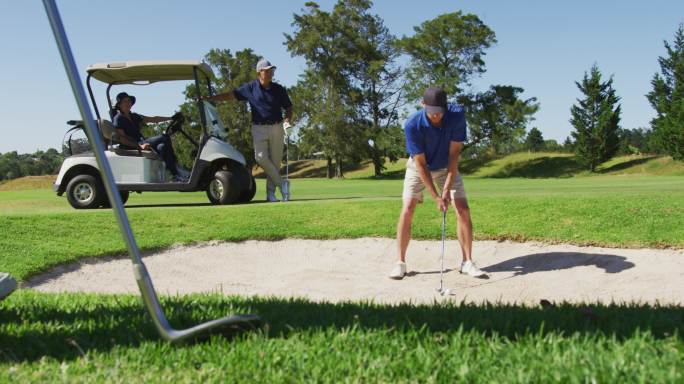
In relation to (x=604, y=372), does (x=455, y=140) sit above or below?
above

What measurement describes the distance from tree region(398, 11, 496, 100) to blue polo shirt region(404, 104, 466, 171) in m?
45.8

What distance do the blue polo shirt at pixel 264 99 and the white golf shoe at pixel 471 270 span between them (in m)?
5.28

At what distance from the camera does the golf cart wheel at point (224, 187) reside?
1116cm

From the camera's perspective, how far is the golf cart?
433 inches

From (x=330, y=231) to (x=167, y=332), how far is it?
5.81m

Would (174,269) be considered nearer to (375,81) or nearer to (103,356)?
(103,356)

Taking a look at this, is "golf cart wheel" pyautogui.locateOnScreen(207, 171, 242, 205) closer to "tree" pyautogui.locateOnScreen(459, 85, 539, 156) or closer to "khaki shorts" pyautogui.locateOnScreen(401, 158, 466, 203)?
"khaki shorts" pyautogui.locateOnScreen(401, 158, 466, 203)

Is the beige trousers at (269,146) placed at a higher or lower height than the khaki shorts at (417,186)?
higher

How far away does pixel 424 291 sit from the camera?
629cm

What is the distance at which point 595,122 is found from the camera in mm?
47469

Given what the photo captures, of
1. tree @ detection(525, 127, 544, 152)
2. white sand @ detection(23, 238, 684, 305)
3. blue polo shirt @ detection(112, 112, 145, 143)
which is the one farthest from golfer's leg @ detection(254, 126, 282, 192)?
tree @ detection(525, 127, 544, 152)

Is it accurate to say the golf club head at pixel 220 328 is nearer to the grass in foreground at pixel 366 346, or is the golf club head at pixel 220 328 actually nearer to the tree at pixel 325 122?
the grass in foreground at pixel 366 346

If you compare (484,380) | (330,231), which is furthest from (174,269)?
(484,380)

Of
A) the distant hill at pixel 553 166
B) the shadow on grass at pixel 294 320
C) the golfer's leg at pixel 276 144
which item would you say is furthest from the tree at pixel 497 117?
the shadow on grass at pixel 294 320
